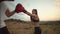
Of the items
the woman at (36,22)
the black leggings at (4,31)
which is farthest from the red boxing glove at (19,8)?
the black leggings at (4,31)

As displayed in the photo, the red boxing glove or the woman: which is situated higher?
the red boxing glove

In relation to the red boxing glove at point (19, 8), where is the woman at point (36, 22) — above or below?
below

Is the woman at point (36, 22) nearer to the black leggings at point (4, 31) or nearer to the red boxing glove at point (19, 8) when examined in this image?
the red boxing glove at point (19, 8)

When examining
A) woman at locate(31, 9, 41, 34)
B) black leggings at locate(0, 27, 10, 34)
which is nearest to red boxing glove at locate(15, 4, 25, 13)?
woman at locate(31, 9, 41, 34)

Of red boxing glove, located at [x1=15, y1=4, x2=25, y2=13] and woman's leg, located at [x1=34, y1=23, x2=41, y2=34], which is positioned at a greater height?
red boxing glove, located at [x1=15, y1=4, x2=25, y2=13]

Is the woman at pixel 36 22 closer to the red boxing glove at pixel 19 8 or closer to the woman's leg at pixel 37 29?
the woman's leg at pixel 37 29

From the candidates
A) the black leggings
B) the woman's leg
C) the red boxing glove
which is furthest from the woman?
the black leggings

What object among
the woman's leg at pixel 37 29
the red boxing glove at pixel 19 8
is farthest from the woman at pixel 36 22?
the red boxing glove at pixel 19 8

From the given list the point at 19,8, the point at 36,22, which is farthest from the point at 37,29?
the point at 19,8

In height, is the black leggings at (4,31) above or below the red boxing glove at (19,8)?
below

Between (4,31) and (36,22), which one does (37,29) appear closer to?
(36,22)

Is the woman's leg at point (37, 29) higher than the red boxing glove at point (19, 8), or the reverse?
the red boxing glove at point (19, 8)

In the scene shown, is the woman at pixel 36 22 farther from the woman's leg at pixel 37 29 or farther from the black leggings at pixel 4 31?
the black leggings at pixel 4 31

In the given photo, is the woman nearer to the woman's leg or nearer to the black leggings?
the woman's leg
